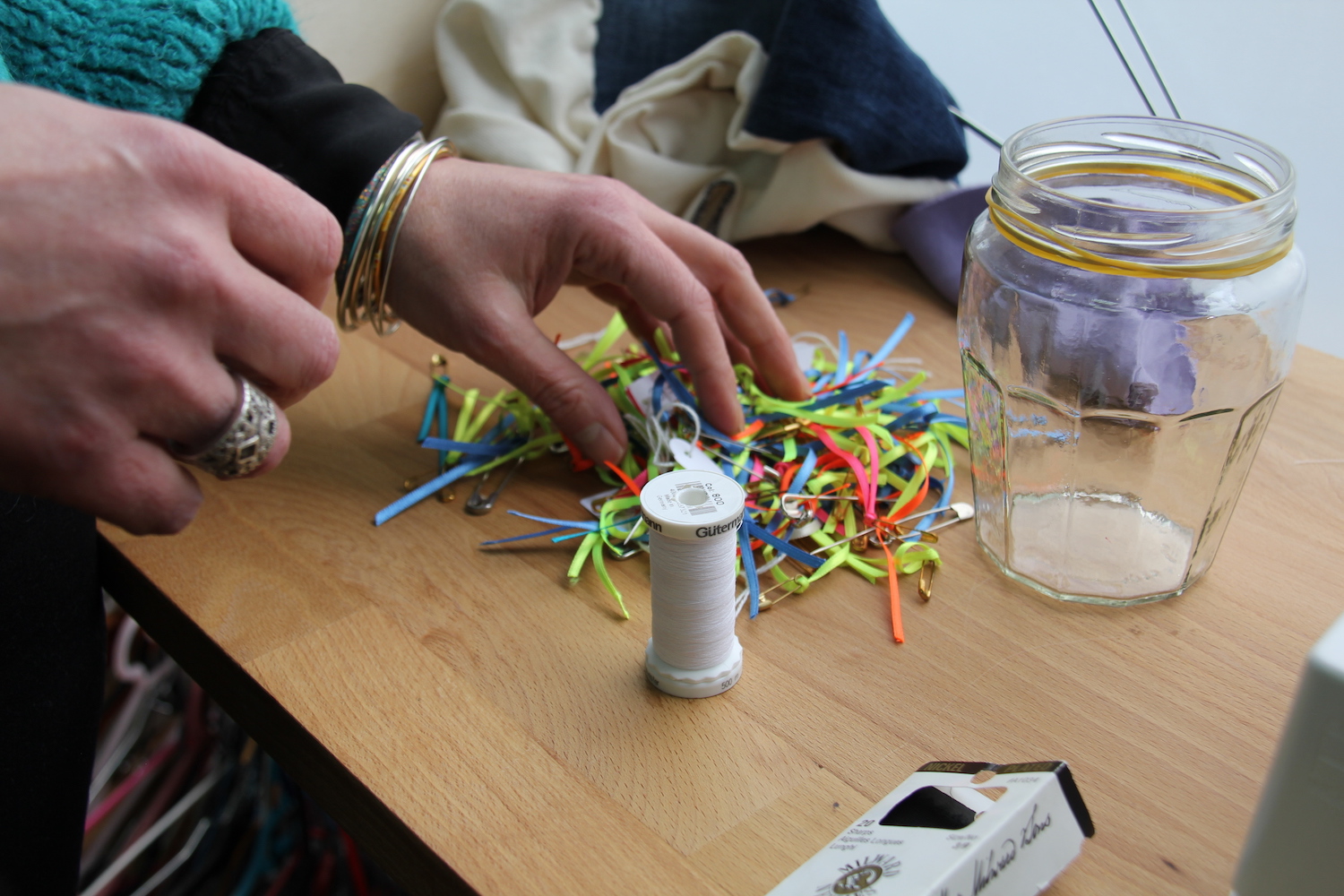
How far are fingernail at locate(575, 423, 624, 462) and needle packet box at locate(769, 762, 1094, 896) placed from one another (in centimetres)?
37

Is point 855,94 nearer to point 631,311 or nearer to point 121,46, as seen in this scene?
point 631,311

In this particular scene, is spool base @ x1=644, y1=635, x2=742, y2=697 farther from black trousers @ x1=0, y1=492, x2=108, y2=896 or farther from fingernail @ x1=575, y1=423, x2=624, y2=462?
black trousers @ x1=0, y1=492, x2=108, y2=896

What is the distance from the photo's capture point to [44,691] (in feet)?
2.21

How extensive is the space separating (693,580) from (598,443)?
262 mm

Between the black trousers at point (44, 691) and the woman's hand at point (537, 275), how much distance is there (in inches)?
12.1

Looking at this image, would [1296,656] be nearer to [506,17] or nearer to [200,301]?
[200,301]

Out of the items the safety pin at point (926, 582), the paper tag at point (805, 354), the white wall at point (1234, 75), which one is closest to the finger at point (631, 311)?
the paper tag at point (805, 354)

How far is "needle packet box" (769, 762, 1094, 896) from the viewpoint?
1.35 ft

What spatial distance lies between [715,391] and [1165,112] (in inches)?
23.6

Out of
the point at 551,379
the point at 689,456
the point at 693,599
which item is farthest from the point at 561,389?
the point at 693,599

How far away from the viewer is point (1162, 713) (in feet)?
1.84

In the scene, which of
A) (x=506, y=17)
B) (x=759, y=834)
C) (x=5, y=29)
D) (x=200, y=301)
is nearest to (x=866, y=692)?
(x=759, y=834)

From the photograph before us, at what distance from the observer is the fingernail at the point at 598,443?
0.77 m

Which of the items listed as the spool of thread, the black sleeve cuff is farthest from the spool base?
the black sleeve cuff
